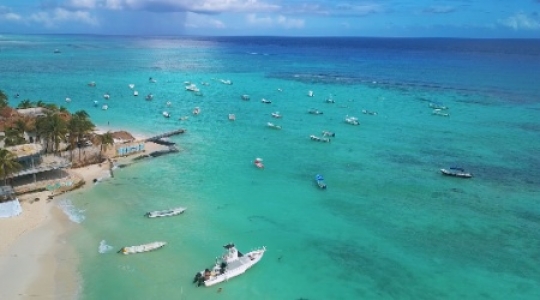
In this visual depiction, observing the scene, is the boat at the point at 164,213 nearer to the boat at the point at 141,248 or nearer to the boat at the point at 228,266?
the boat at the point at 141,248

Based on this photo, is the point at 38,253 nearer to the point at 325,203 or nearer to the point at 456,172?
the point at 325,203

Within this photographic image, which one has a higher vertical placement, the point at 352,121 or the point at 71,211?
the point at 352,121

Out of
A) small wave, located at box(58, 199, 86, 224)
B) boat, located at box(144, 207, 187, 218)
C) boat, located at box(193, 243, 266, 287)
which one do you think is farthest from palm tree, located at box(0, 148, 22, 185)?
boat, located at box(193, 243, 266, 287)

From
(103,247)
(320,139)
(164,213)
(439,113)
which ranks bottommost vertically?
(103,247)

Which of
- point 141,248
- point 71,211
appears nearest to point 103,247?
point 141,248

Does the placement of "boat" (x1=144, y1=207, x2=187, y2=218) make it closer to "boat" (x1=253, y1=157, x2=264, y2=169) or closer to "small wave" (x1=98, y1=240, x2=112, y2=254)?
"small wave" (x1=98, y1=240, x2=112, y2=254)

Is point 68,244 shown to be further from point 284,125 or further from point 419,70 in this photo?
A: point 419,70

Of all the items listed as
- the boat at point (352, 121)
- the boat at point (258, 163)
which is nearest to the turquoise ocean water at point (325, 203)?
the boat at point (258, 163)
